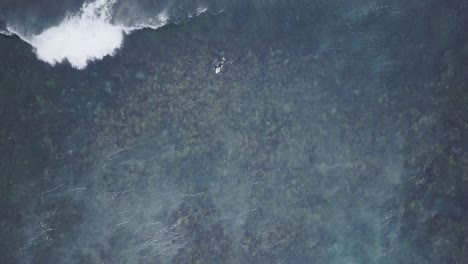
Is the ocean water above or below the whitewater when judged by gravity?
below

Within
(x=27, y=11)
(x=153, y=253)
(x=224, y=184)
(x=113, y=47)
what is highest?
(x=27, y=11)

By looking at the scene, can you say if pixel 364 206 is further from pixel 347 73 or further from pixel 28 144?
pixel 28 144

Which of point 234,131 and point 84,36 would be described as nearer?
point 84,36

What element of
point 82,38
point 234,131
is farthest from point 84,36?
point 234,131

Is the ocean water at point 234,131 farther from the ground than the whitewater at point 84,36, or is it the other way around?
the whitewater at point 84,36

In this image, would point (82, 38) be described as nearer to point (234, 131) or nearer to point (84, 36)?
point (84, 36)

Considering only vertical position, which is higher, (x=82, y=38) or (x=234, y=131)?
(x=82, y=38)

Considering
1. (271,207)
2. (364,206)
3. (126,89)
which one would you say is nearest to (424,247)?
(364,206)
